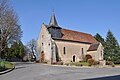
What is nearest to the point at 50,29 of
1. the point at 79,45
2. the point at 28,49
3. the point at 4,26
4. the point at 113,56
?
the point at 79,45

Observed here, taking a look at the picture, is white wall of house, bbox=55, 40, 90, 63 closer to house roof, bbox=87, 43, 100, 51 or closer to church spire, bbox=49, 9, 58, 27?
house roof, bbox=87, 43, 100, 51

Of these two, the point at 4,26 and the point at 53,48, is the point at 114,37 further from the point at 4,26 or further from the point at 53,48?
the point at 4,26

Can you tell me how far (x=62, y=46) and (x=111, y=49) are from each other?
15580mm

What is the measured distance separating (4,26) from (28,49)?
5686 centimetres

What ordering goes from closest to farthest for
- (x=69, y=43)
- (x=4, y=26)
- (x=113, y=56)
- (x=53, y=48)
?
(x=4, y=26) < (x=53, y=48) < (x=69, y=43) < (x=113, y=56)

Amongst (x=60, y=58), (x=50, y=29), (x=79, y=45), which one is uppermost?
(x=50, y=29)

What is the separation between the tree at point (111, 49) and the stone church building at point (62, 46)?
111 inches

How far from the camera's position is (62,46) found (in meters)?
49.3

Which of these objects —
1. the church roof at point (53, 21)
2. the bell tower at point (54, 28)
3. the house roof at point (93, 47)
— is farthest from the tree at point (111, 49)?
the church roof at point (53, 21)

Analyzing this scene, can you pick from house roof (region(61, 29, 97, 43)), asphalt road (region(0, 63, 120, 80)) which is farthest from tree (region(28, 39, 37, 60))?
asphalt road (region(0, 63, 120, 80))

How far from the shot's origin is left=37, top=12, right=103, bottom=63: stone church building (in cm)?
4823

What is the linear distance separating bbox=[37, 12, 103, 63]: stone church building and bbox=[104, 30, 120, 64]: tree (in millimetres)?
2816

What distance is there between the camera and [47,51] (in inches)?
1945

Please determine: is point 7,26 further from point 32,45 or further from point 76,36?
point 32,45
